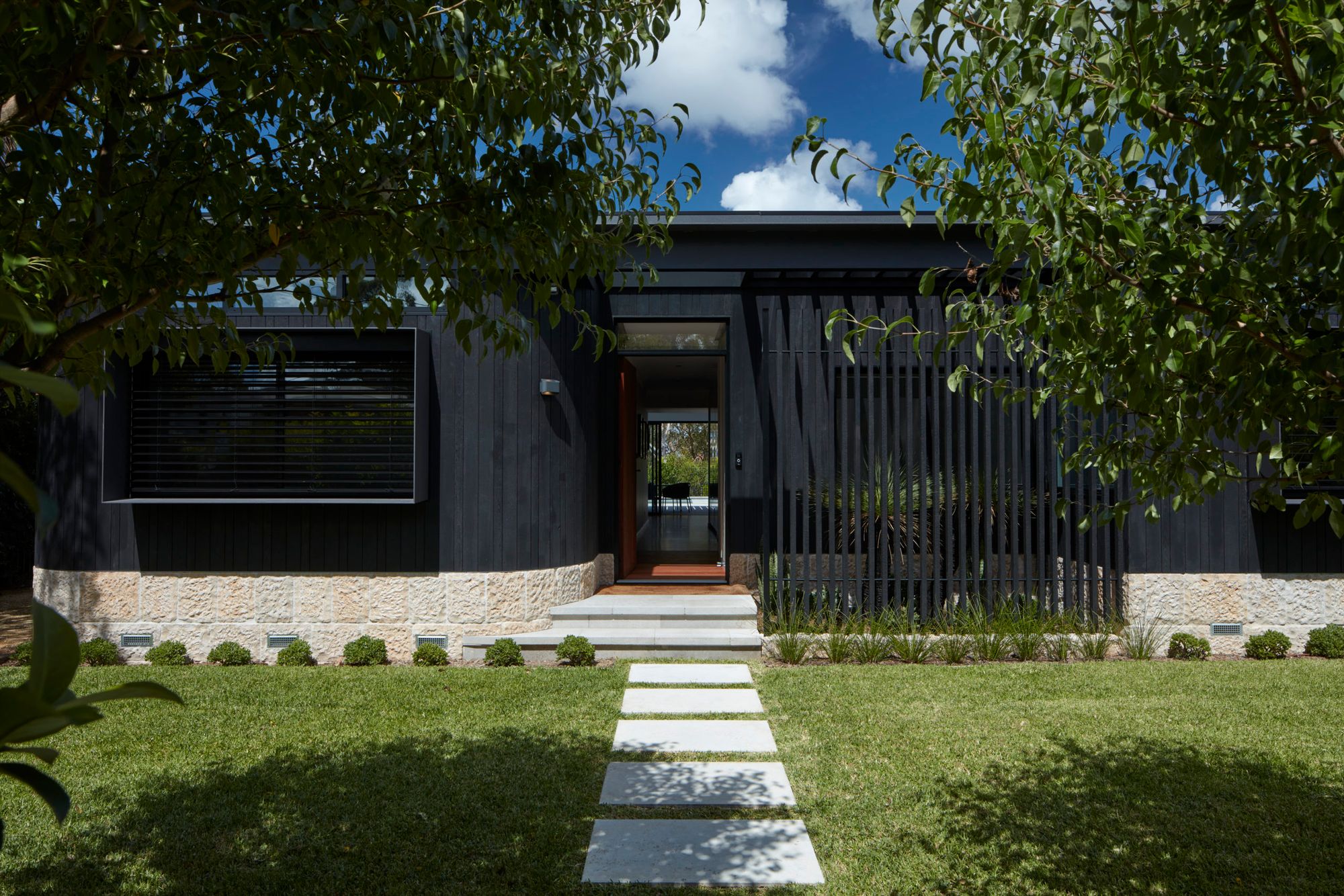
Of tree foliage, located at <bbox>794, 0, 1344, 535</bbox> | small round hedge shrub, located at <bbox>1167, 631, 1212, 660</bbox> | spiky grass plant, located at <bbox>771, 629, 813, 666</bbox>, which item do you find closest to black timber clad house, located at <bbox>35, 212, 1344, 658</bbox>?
small round hedge shrub, located at <bbox>1167, 631, 1212, 660</bbox>

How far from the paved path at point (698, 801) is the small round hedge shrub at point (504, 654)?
4.07 ft

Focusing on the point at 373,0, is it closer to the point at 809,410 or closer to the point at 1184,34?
the point at 1184,34

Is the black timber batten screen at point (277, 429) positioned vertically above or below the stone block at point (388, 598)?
above

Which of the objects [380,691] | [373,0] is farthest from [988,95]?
[380,691]

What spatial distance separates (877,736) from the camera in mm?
4410

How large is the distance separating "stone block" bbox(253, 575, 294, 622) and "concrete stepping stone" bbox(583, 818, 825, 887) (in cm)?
423

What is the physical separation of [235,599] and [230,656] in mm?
458

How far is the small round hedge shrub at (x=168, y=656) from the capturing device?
6.37 meters

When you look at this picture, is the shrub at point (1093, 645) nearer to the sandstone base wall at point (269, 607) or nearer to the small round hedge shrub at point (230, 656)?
the sandstone base wall at point (269, 607)

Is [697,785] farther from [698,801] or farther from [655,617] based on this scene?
[655,617]

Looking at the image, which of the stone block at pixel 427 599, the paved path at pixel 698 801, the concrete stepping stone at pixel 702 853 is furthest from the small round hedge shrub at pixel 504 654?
the concrete stepping stone at pixel 702 853

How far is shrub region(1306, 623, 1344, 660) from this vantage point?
653 centimetres

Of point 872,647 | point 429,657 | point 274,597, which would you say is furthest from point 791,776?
point 274,597

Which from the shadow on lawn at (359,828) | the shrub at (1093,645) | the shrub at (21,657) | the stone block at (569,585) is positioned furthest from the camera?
the stone block at (569,585)
